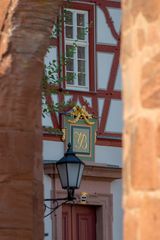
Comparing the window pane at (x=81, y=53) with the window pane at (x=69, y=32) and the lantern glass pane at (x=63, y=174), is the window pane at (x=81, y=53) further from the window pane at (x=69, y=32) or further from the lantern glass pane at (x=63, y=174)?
the lantern glass pane at (x=63, y=174)

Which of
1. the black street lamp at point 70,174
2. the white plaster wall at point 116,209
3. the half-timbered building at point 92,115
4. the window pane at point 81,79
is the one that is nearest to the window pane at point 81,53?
the half-timbered building at point 92,115

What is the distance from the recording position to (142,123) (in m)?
4.19

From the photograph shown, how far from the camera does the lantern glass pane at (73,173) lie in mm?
12500

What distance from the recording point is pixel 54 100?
2131 centimetres

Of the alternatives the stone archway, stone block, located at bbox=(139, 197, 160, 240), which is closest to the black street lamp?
the stone archway

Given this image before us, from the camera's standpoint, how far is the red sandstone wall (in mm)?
4117

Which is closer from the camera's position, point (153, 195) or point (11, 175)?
point (153, 195)

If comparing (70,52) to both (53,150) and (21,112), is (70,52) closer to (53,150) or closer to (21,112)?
(53,150)

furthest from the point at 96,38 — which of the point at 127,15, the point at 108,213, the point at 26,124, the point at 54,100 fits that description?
the point at 127,15

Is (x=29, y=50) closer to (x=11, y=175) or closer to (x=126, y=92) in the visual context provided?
(x=11, y=175)

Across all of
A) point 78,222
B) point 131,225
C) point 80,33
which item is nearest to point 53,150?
point 78,222

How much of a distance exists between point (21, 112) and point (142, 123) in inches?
130

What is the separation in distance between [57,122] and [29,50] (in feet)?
47.2

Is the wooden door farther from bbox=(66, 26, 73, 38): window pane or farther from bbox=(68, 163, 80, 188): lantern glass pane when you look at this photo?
bbox=(68, 163, 80, 188): lantern glass pane
